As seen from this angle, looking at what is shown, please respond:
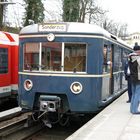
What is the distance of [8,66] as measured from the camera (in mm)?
16406

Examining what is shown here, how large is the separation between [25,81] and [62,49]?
1353mm

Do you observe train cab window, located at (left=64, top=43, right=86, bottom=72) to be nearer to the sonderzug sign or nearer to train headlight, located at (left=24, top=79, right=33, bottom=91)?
the sonderzug sign

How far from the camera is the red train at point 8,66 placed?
1585 cm

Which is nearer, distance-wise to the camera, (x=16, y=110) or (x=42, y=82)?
(x=42, y=82)

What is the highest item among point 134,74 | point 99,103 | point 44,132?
point 134,74

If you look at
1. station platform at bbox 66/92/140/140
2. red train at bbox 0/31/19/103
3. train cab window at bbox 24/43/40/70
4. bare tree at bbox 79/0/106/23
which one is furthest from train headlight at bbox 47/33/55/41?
bare tree at bbox 79/0/106/23

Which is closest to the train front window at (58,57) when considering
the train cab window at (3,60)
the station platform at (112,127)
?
the station platform at (112,127)

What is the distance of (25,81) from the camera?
464 inches

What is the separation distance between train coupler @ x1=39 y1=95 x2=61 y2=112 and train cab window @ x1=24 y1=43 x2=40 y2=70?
0.96 m

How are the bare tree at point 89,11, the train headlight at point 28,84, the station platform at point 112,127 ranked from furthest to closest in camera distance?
the bare tree at point 89,11
the train headlight at point 28,84
the station platform at point 112,127

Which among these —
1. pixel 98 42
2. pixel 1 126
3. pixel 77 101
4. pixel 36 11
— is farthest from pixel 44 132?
pixel 36 11

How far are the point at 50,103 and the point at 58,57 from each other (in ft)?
4.01

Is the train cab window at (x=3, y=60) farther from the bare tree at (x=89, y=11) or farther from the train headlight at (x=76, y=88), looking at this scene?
the bare tree at (x=89, y=11)

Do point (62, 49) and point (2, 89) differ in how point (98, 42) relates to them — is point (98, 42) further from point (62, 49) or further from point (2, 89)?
point (2, 89)
